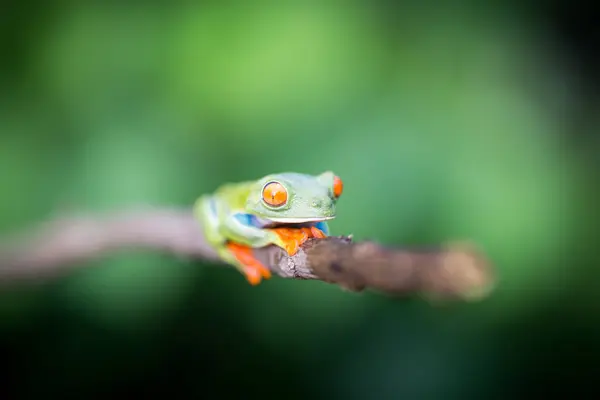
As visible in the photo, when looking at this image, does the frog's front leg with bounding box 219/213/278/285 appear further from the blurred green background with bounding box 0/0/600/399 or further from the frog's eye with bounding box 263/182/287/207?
the blurred green background with bounding box 0/0/600/399

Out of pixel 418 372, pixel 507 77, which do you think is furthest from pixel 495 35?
pixel 418 372

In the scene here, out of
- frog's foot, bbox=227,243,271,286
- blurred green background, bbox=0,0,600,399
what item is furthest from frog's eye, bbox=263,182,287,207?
blurred green background, bbox=0,0,600,399

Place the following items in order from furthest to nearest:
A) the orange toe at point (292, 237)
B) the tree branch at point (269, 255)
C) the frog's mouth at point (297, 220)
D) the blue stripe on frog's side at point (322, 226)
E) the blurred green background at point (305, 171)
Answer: the blurred green background at point (305, 171) → the blue stripe on frog's side at point (322, 226) → the frog's mouth at point (297, 220) → the orange toe at point (292, 237) → the tree branch at point (269, 255)

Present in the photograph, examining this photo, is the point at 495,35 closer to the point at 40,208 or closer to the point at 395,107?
the point at 395,107

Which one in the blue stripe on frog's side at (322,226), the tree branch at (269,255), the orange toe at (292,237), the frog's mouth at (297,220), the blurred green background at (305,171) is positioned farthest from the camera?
the blurred green background at (305,171)

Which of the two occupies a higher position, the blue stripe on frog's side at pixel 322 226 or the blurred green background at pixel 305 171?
the blurred green background at pixel 305 171

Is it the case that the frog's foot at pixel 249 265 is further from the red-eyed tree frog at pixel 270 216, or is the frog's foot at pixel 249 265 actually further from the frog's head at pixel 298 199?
the frog's head at pixel 298 199

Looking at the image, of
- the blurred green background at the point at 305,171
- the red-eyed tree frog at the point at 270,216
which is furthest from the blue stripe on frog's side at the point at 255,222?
the blurred green background at the point at 305,171
